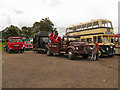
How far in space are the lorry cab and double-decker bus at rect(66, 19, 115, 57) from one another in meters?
2.17

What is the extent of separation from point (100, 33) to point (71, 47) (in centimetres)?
404

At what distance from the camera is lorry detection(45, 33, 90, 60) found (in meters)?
9.10

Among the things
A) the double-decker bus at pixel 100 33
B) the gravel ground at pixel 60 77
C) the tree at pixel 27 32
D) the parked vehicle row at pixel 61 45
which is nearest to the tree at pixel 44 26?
the tree at pixel 27 32

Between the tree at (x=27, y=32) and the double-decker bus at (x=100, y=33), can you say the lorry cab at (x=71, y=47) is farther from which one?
the tree at (x=27, y=32)

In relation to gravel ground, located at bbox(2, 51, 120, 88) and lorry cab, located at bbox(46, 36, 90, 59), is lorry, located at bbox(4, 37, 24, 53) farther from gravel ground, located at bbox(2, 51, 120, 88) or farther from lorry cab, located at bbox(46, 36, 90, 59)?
gravel ground, located at bbox(2, 51, 120, 88)

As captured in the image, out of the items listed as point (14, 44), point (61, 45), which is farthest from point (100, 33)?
point (14, 44)

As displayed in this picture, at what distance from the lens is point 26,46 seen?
21.7 meters

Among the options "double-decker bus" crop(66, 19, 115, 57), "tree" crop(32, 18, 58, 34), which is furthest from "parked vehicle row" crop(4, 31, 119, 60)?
"tree" crop(32, 18, 58, 34)

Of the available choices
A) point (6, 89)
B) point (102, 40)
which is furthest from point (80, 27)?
point (6, 89)

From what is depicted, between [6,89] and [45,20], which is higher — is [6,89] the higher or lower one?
the lower one

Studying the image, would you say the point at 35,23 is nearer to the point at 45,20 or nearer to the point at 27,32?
the point at 45,20

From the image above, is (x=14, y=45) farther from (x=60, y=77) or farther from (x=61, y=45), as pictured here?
(x=60, y=77)

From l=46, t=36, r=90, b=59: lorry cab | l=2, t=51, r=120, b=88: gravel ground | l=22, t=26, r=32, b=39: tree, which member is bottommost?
l=2, t=51, r=120, b=88: gravel ground

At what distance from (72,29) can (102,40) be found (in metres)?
5.33
